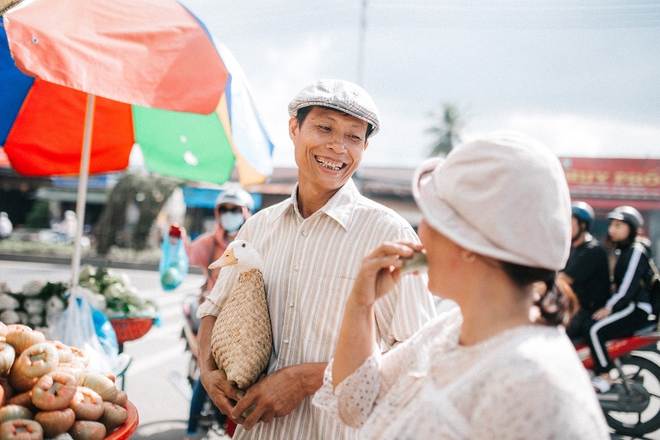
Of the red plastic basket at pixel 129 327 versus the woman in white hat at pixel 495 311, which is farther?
the red plastic basket at pixel 129 327

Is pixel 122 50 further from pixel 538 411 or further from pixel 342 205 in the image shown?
pixel 538 411

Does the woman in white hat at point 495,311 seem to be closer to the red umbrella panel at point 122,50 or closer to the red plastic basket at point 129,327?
the red umbrella panel at point 122,50

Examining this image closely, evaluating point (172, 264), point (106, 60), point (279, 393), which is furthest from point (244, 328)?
point (172, 264)

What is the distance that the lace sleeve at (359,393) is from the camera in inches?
46.6

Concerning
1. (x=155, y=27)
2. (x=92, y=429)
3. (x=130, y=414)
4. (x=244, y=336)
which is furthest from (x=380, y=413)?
(x=155, y=27)

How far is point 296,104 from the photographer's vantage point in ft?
5.81

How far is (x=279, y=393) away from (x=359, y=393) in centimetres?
42

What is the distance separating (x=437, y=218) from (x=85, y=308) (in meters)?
2.84

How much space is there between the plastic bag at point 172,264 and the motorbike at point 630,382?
3.83m

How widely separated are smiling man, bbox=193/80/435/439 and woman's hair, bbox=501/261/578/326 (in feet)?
1.93

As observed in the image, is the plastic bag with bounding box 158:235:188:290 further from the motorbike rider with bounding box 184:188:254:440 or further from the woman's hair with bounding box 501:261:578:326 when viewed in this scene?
the woman's hair with bounding box 501:261:578:326

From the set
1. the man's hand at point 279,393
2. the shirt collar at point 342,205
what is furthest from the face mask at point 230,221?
the man's hand at point 279,393

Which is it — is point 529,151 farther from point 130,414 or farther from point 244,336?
point 130,414

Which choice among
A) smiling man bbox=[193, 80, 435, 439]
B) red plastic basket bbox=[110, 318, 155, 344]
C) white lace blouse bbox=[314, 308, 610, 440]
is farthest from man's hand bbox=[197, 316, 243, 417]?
red plastic basket bbox=[110, 318, 155, 344]
